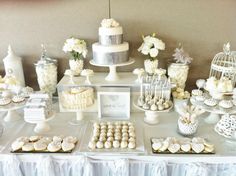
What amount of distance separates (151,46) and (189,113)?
46 cm

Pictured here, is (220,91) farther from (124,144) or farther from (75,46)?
(75,46)

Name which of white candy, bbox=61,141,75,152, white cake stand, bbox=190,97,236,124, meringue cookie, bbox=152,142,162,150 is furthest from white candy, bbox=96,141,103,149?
white cake stand, bbox=190,97,236,124

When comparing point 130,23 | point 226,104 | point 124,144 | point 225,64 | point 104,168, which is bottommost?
point 104,168

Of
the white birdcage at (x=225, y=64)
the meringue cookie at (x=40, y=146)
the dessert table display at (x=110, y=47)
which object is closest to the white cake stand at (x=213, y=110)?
the white birdcage at (x=225, y=64)

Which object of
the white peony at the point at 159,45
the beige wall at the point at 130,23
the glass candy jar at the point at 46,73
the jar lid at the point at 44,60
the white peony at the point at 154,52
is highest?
the beige wall at the point at 130,23

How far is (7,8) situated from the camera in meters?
1.51

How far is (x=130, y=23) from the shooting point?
1513 mm

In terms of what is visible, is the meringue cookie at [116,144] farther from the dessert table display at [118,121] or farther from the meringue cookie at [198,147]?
the meringue cookie at [198,147]

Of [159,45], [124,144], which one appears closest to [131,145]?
[124,144]

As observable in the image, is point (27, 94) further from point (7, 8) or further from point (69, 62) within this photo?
point (7, 8)

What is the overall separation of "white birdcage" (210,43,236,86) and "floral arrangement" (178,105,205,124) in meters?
0.32

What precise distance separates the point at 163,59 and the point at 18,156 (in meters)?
1.00

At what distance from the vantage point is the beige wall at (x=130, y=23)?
148 cm

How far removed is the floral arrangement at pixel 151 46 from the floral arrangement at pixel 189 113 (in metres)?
0.36
